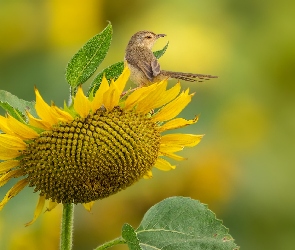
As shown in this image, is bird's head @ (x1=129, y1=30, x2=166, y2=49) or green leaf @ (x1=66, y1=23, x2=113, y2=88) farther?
bird's head @ (x1=129, y1=30, x2=166, y2=49)

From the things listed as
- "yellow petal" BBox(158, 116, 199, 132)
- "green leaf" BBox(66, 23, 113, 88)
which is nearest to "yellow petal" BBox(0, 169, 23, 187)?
"green leaf" BBox(66, 23, 113, 88)

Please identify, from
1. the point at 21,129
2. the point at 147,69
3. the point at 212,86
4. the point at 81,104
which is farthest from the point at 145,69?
the point at 212,86

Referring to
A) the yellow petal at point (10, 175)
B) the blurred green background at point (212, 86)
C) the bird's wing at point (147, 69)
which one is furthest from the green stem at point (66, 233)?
the blurred green background at point (212, 86)

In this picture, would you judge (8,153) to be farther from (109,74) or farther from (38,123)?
(109,74)

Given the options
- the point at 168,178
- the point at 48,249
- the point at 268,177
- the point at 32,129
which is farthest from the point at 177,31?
the point at 32,129

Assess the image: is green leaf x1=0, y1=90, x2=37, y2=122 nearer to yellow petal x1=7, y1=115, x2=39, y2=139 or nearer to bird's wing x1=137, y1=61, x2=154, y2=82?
yellow petal x1=7, y1=115, x2=39, y2=139

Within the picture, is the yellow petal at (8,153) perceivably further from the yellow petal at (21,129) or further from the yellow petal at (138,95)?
the yellow petal at (138,95)
